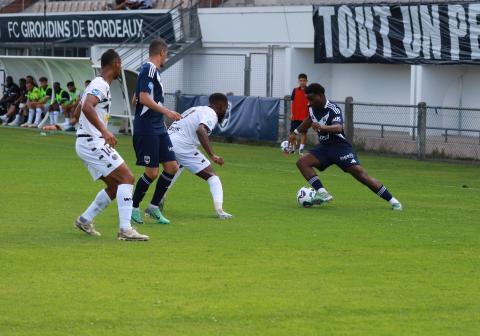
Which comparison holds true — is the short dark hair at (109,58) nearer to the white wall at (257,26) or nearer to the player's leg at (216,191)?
A: the player's leg at (216,191)

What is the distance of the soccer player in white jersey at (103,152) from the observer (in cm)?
1198

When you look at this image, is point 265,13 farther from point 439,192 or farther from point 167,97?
point 439,192

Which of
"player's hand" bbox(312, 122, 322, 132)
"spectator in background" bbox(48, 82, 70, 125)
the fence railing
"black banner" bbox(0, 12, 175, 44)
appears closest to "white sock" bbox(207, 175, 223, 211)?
"player's hand" bbox(312, 122, 322, 132)

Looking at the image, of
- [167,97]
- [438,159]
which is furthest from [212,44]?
[438,159]

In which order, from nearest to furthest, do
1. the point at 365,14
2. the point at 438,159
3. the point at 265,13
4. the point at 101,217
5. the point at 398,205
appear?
the point at 101,217, the point at 398,205, the point at 438,159, the point at 365,14, the point at 265,13

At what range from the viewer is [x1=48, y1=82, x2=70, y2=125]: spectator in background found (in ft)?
125

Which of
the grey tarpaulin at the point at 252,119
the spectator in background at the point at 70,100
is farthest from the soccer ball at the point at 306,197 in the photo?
the spectator in background at the point at 70,100

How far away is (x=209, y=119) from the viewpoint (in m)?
14.6

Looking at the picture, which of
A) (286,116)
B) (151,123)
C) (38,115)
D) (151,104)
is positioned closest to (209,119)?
(151,123)

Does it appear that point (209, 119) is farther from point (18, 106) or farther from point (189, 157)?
point (18, 106)

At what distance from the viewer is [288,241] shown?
12.4 meters

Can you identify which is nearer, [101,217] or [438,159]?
[101,217]

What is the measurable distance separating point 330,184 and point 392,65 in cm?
1408

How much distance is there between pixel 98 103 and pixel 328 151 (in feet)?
16.2
